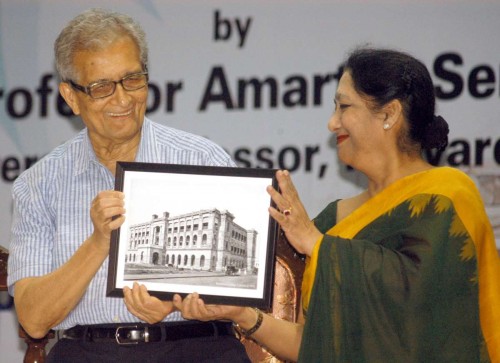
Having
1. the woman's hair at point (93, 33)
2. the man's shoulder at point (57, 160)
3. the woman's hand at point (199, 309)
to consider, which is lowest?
the woman's hand at point (199, 309)

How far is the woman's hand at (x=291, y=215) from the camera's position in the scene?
2184 mm

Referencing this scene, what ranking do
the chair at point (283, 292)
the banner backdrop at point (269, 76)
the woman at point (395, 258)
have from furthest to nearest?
the banner backdrop at point (269, 76) < the chair at point (283, 292) < the woman at point (395, 258)

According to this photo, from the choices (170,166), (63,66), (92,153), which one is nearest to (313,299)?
(170,166)

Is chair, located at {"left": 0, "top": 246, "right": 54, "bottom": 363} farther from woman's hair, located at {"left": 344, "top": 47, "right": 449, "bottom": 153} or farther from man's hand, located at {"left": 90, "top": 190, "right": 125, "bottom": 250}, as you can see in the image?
woman's hair, located at {"left": 344, "top": 47, "right": 449, "bottom": 153}

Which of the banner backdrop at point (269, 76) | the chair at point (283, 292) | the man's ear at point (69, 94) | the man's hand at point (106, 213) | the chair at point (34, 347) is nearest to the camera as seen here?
the man's hand at point (106, 213)

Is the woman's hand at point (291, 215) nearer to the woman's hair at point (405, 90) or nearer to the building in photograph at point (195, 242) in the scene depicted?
the building in photograph at point (195, 242)

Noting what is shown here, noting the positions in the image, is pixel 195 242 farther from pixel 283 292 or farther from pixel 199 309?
pixel 283 292

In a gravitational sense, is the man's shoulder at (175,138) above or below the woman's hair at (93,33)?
below

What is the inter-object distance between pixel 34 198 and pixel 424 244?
3.30ft

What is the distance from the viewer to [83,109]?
7.82ft

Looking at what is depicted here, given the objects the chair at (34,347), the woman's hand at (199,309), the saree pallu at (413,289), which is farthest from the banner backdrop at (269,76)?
the woman's hand at (199,309)

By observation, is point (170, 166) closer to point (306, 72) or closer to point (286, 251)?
point (286, 251)

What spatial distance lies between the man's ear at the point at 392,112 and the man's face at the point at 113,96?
64 cm

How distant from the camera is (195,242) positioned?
2.22 m
